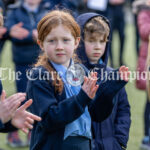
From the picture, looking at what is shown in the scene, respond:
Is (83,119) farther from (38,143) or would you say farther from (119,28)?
(119,28)

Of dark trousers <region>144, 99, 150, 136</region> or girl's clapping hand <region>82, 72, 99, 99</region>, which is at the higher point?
girl's clapping hand <region>82, 72, 99, 99</region>

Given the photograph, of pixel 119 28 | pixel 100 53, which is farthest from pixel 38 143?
pixel 119 28

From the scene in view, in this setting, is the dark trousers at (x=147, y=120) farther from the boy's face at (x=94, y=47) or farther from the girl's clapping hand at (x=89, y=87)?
the girl's clapping hand at (x=89, y=87)

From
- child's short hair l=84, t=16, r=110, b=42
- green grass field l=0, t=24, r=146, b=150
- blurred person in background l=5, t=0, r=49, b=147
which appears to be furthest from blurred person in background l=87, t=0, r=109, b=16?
child's short hair l=84, t=16, r=110, b=42

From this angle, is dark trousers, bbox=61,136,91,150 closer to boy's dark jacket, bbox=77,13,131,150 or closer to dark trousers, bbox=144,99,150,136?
boy's dark jacket, bbox=77,13,131,150

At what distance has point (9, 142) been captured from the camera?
4629 mm

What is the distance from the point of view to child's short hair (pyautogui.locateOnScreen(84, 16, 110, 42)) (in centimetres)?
301

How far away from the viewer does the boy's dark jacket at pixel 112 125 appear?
2.78 meters

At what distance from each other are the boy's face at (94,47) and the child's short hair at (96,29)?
2 centimetres

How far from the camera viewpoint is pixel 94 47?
9.77ft

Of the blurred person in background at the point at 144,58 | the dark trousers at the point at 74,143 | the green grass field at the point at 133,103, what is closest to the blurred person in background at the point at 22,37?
the green grass field at the point at 133,103

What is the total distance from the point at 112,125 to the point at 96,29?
69 centimetres

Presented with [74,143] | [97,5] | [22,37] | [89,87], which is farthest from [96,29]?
[97,5]

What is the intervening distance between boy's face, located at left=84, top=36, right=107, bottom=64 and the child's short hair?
17mm
